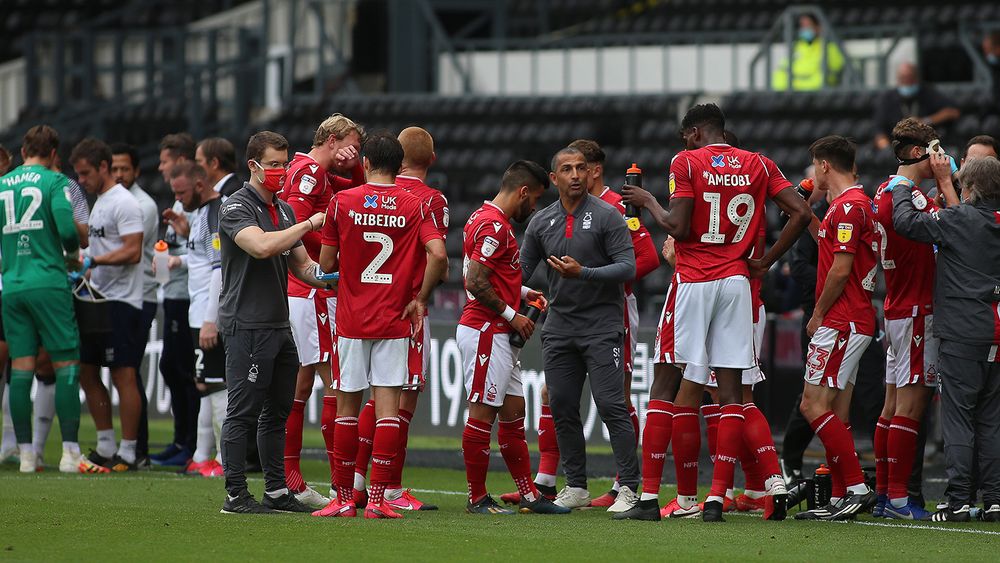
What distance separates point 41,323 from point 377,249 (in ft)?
11.5

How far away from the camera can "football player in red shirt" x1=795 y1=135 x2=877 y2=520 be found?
857 centimetres

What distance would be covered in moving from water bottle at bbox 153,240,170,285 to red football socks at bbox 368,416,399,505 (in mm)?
3634

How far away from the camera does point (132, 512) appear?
8.55m

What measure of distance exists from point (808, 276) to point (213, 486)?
4140mm

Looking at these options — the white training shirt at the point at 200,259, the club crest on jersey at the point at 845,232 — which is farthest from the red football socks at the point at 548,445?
the white training shirt at the point at 200,259

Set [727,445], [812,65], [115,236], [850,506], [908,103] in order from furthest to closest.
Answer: [812,65]
[908,103]
[115,236]
[850,506]
[727,445]

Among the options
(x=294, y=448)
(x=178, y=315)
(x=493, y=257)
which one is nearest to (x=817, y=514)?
(x=493, y=257)

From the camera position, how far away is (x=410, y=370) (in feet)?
27.6

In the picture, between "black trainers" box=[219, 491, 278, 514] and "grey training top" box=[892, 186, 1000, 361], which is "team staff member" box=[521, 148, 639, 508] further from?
"black trainers" box=[219, 491, 278, 514]

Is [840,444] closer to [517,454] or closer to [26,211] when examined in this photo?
[517,454]

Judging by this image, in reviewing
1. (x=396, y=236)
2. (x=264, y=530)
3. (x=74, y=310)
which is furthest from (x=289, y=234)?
(x=74, y=310)

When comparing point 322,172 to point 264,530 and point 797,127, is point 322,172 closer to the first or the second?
point 264,530

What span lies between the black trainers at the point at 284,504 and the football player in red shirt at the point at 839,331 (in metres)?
2.84

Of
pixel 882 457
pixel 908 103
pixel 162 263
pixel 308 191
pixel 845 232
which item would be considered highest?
pixel 908 103
